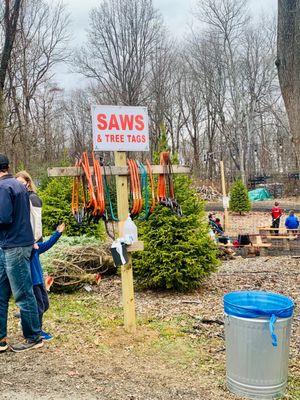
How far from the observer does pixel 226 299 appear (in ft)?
12.2

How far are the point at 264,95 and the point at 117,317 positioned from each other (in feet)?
130

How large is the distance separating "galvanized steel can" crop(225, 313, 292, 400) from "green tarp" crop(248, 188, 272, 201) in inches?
1223

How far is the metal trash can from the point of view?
340 centimetres

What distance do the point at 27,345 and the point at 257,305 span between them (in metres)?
2.26

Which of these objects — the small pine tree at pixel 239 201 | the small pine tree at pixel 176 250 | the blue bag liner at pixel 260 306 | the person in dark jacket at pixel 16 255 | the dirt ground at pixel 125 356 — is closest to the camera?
the blue bag liner at pixel 260 306

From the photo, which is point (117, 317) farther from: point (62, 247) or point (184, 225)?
point (62, 247)

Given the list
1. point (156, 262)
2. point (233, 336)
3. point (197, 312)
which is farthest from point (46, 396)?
point (156, 262)

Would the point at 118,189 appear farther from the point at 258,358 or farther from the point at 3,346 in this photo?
the point at 258,358

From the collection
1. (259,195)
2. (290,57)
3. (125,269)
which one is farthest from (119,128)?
(259,195)

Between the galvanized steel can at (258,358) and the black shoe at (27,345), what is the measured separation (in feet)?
6.44

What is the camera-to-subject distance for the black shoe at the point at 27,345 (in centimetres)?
431

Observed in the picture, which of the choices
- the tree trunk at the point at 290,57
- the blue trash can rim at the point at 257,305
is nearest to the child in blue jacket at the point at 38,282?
the blue trash can rim at the point at 257,305

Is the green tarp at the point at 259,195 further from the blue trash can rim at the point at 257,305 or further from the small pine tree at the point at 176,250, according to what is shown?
the blue trash can rim at the point at 257,305

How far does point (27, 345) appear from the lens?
4.36m
